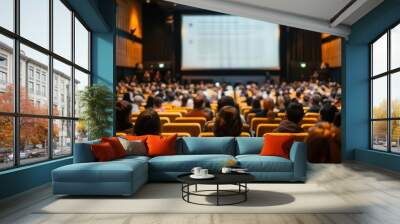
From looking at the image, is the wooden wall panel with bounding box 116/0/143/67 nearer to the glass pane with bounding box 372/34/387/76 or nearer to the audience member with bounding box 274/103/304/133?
the glass pane with bounding box 372/34/387/76

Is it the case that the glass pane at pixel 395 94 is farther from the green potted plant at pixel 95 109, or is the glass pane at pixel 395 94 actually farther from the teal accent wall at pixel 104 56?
the teal accent wall at pixel 104 56

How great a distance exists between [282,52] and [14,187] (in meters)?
22.4

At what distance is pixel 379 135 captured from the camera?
9562mm

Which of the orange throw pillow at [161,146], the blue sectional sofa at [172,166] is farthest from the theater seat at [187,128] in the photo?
the orange throw pillow at [161,146]

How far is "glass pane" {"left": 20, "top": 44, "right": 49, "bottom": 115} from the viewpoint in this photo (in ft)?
20.1

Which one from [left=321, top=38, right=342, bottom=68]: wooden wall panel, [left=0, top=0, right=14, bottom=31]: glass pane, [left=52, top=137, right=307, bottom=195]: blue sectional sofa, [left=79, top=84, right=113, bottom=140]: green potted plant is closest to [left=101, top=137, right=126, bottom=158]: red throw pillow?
[left=52, top=137, right=307, bottom=195]: blue sectional sofa

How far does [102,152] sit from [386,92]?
6.12 m

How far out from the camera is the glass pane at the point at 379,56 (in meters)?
9.31

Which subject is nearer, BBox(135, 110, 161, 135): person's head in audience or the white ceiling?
BBox(135, 110, 161, 135): person's head in audience

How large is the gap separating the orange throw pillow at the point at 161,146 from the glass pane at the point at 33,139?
5.30ft

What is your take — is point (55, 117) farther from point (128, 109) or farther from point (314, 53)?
point (314, 53)

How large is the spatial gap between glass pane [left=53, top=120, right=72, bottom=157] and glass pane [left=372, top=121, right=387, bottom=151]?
20.6ft

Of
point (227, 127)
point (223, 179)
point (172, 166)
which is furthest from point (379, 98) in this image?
point (223, 179)

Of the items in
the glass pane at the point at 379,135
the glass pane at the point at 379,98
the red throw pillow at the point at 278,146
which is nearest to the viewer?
the red throw pillow at the point at 278,146
